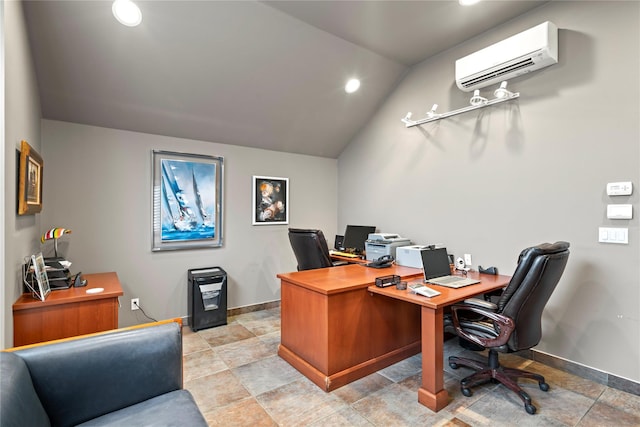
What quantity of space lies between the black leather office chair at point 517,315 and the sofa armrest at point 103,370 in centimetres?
195

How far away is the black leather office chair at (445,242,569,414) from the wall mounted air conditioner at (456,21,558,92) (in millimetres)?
1622

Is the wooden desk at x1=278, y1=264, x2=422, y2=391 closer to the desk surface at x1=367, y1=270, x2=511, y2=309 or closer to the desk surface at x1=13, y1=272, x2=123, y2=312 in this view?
the desk surface at x1=367, y1=270, x2=511, y2=309

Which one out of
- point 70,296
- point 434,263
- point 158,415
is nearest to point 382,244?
point 434,263

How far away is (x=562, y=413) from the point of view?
2096 millimetres

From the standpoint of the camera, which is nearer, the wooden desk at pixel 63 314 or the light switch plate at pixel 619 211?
the wooden desk at pixel 63 314

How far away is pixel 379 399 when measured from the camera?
2271 millimetres

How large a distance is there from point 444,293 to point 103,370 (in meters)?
2.13

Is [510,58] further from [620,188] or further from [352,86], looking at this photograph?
[352,86]

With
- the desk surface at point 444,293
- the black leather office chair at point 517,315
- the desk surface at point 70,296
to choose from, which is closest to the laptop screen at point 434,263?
the desk surface at point 444,293

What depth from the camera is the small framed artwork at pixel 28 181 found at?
1930 mm

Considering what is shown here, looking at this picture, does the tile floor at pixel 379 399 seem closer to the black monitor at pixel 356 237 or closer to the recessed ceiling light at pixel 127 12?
the black monitor at pixel 356 237

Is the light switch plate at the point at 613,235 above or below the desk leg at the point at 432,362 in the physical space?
above

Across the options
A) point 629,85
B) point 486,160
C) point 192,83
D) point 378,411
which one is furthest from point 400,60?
point 378,411

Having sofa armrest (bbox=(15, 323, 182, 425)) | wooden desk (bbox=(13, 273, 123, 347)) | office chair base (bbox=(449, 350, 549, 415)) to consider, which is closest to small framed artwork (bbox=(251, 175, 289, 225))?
wooden desk (bbox=(13, 273, 123, 347))
